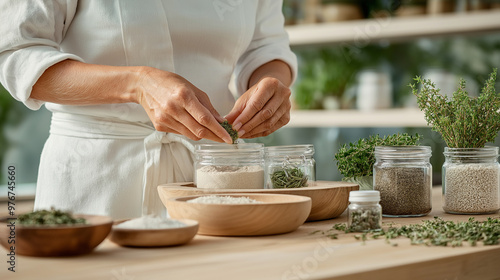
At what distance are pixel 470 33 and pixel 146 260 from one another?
7.82ft

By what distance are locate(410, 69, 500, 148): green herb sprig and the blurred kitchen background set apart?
1477 mm

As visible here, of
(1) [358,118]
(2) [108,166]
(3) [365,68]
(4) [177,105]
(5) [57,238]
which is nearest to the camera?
(5) [57,238]

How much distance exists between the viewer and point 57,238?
2.59ft

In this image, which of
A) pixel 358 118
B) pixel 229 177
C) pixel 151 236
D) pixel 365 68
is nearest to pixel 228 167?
pixel 229 177

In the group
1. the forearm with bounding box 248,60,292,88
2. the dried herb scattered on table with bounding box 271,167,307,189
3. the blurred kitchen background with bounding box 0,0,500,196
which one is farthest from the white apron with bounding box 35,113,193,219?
the blurred kitchen background with bounding box 0,0,500,196

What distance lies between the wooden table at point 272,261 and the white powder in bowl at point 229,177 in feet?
0.76

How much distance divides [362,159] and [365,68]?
1.90m

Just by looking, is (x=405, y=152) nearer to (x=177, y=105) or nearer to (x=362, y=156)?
(x=362, y=156)

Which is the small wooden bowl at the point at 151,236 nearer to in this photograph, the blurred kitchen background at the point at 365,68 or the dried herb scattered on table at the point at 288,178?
the dried herb scattered on table at the point at 288,178

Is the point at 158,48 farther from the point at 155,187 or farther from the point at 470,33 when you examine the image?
the point at 470,33

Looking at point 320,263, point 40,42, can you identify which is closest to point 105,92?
point 40,42

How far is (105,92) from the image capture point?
1.19 m

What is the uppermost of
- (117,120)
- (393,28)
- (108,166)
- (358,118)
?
(393,28)

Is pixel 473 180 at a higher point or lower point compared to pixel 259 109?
lower
